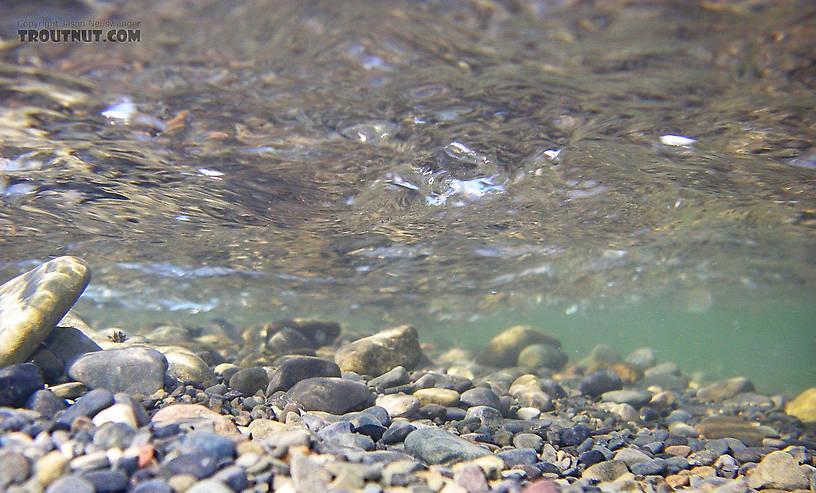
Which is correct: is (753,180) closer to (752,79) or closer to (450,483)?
(752,79)

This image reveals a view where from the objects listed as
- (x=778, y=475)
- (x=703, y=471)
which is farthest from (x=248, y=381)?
(x=778, y=475)

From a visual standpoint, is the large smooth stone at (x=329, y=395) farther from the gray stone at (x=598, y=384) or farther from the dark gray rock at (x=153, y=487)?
the gray stone at (x=598, y=384)

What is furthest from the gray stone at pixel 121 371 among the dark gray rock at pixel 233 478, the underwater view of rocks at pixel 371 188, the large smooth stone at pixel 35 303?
the dark gray rock at pixel 233 478

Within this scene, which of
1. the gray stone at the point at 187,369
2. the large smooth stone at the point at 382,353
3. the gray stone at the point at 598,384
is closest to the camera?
the gray stone at the point at 187,369

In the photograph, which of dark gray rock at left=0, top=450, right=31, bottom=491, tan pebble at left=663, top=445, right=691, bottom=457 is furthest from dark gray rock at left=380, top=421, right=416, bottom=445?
tan pebble at left=663, top=445, right=691, bottom=457

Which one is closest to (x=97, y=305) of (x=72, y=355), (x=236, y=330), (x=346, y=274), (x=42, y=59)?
(x=236, y=330)

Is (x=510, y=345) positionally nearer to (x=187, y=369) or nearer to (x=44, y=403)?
(x=187, y=369)
